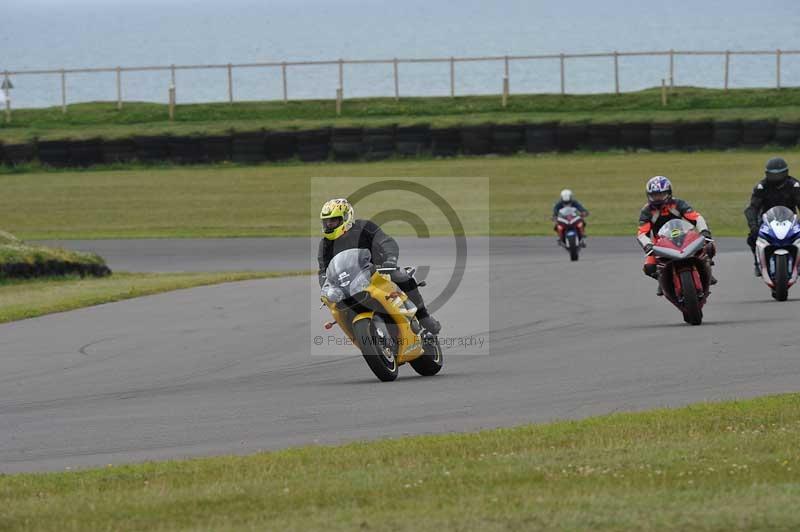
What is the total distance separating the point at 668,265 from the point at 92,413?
6831 mm

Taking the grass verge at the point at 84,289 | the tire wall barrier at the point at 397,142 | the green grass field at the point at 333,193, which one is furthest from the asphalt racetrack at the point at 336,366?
the tire wall barrier at the point at 397,142

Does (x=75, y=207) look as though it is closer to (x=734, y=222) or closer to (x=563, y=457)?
(x=734, y=222)

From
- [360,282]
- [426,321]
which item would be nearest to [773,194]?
[426,321]

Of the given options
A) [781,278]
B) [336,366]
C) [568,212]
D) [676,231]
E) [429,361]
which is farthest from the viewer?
[568,212]

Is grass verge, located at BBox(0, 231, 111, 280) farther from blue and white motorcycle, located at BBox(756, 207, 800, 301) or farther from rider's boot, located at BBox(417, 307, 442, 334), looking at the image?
rider's boot, located at BBox(417, 307, 442, 334)

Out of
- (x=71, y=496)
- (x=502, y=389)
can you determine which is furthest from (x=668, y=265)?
(x=71, y=496)

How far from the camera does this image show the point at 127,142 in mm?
48156

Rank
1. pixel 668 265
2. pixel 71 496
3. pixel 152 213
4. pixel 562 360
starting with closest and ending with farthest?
pixel 71 496
pixel 562 360
pixel 668 265
pixel 152 213

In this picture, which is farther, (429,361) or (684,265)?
(684,265)

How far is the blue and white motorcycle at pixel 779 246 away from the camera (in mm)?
16484

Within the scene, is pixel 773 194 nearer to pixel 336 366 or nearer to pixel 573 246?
pixel 336 366

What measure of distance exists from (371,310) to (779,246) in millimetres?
6575

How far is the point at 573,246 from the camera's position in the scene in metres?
26.4

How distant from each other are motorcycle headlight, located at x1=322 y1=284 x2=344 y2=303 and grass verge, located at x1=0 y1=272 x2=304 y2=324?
7.91 metres
